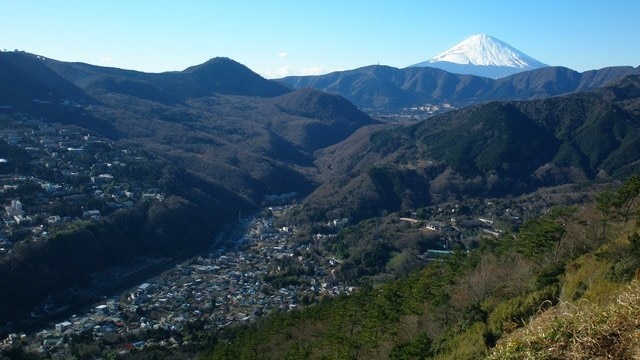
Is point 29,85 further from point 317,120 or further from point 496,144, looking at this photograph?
point 496,144

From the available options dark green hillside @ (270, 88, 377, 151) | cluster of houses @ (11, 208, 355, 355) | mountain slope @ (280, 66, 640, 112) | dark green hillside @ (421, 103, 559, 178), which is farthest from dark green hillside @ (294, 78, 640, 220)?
mountain slope @ (280, 66, 640, 112)

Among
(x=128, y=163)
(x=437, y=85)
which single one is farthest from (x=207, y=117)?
(x=437, y=85)

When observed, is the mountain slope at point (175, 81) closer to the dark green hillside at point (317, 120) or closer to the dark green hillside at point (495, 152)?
the dark green hillside at point (317, 120)

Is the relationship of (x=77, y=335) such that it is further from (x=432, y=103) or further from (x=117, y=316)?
(x=432, y=103)

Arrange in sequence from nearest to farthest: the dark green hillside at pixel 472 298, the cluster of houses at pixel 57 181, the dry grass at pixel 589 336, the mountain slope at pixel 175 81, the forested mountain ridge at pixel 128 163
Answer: the dry grass at pixel 589 336 → the dark green hillside at pixel 472 298 → the forested mountain ridge at pixel 128 163 → the cluster of houses at pixel 57 181 → the mountain slope at pixel 175 81

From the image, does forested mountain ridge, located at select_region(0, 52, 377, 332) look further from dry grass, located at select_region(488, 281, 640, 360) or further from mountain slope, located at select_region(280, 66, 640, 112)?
mountain slope, located at select_region(280, 66, 640, 112)

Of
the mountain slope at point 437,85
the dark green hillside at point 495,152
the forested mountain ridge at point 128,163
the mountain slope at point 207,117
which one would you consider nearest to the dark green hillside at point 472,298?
the forested mountain ridge at point 128,163
